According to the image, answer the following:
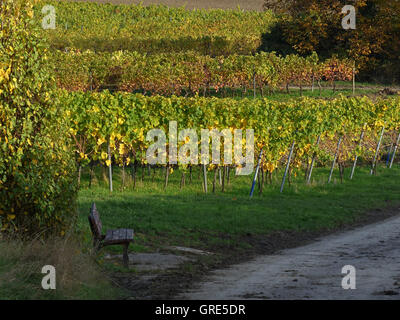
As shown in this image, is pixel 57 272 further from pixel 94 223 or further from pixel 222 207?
pixel 222 207

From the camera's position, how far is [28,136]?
1103cm

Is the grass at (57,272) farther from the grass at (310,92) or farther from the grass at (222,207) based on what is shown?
the grass at (310,92)

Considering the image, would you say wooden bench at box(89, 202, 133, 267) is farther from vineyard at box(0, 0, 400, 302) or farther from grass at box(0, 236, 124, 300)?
grass at box(0, 236, 124, 300)

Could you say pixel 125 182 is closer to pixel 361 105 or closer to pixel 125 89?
pixel 361 105

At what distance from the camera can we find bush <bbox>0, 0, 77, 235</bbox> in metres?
11.0

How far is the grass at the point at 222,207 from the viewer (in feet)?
49.9

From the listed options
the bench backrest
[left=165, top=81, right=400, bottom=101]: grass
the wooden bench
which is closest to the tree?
[left=165, top=81, right=400, bottom=101]: grass

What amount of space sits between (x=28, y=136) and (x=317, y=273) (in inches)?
191

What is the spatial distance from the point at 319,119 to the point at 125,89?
877 inches

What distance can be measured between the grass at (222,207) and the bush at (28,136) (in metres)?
1.41

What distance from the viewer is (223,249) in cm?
1419
